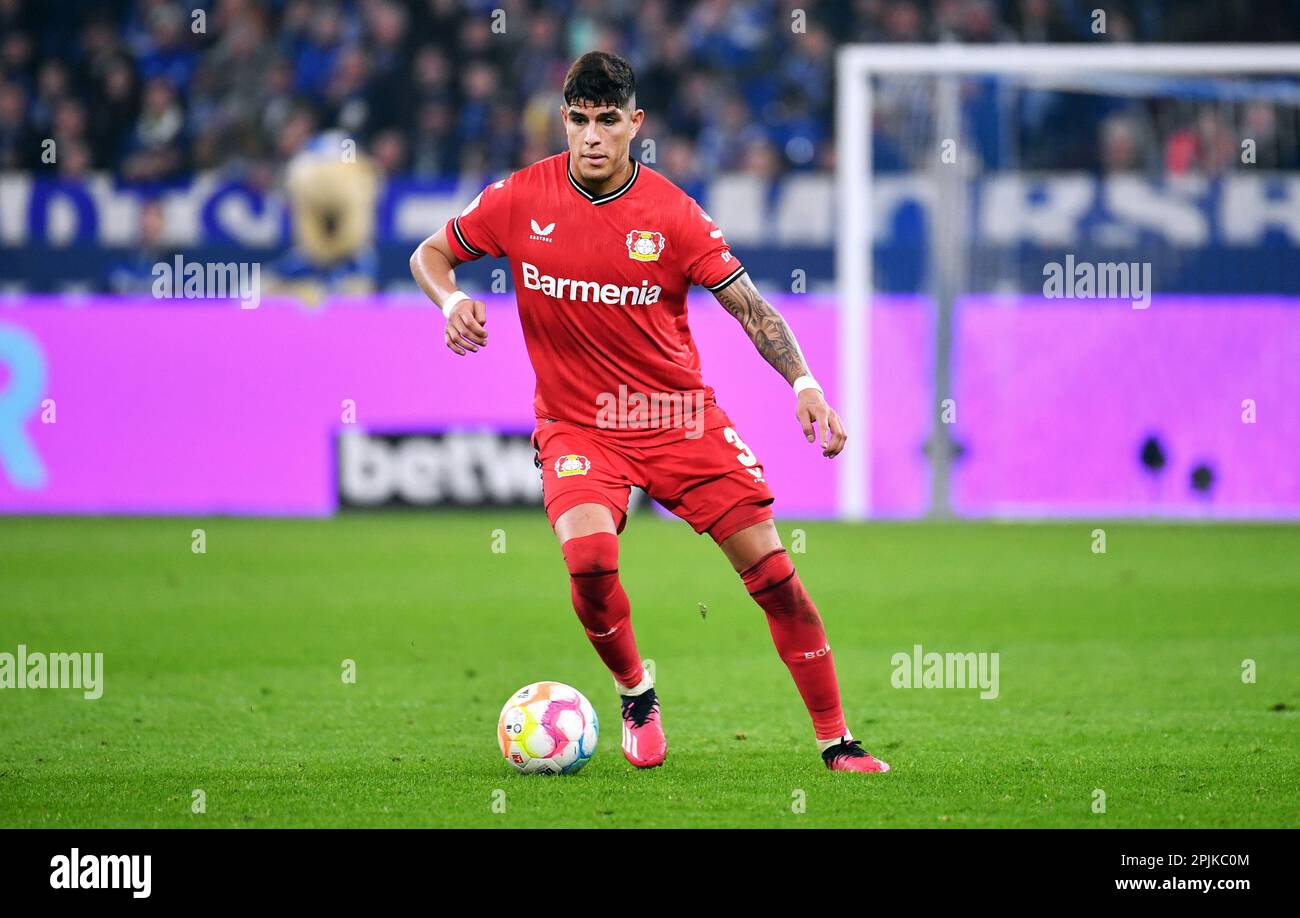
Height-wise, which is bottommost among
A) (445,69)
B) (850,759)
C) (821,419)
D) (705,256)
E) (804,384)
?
(850,759)

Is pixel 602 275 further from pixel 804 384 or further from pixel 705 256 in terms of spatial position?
pixel 804 384

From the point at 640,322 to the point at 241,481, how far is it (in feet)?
37.0

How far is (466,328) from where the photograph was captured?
5.86 meters

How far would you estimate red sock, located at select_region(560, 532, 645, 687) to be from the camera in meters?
6.05

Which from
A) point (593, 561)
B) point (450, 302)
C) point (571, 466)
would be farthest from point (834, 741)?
point (450, 302)

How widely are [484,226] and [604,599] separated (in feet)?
4.29

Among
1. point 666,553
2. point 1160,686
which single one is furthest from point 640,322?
point 666,553

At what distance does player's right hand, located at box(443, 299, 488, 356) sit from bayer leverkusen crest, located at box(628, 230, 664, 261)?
55 centimetres

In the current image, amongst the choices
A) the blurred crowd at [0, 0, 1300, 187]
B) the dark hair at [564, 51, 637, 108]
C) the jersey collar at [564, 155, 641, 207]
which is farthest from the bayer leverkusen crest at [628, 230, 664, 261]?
the blurred crowd at [0, 0, 1300, 187]

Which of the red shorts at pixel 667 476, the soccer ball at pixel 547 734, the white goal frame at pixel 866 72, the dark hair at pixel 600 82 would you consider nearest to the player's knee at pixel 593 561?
the red shorts at pixel 667 476

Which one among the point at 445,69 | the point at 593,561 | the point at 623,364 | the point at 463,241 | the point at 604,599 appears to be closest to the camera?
the point at 593,561

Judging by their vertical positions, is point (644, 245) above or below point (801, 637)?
above

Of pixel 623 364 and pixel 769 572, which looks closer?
pixel 769 572
